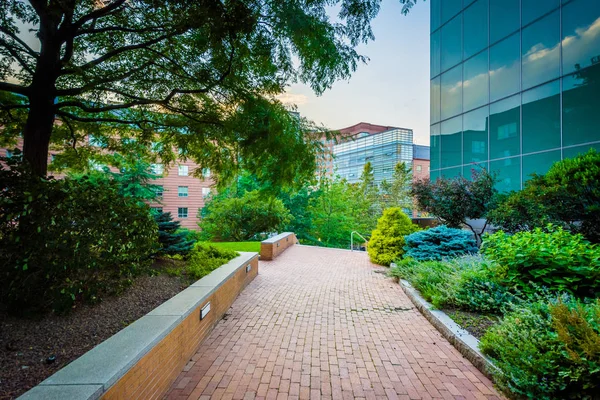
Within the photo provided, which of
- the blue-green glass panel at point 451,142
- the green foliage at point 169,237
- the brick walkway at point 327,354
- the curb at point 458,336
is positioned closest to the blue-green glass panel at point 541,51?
the blue-green glass panel at point 451,142

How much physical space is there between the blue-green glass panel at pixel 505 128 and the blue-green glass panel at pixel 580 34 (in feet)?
6.16

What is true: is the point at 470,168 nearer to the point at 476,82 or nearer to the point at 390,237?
the point at 476,82

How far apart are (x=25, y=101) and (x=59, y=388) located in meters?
5.83

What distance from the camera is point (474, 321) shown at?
419 centimetres

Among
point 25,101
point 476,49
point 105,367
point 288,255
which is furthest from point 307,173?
point 476,49

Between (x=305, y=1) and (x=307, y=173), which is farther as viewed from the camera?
(x=307, y=173)

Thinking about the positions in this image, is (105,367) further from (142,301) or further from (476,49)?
(476,49)

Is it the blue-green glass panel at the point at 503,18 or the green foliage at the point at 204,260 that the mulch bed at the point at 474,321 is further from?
the blue-green glass panel at the point at 503,18

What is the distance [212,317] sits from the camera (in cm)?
447

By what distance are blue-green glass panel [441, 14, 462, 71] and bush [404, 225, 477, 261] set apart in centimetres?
999

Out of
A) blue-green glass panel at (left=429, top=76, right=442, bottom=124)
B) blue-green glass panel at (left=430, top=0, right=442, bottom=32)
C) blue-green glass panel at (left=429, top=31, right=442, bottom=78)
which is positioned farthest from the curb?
blue-green glass panel at (left=430, top=0, right=442, bottom=32)

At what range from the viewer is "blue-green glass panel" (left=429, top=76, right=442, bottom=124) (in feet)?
49.6

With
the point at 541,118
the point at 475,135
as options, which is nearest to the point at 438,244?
the point at 541,118

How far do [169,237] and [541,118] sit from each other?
41.0ft
